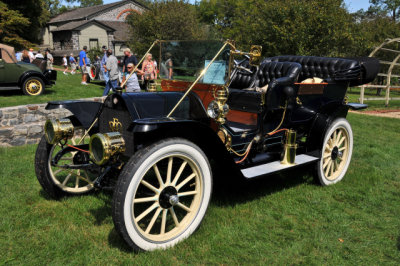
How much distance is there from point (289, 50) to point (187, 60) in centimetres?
1510

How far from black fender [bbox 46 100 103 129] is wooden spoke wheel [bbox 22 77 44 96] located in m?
8.50

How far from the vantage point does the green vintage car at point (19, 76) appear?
34.6ft

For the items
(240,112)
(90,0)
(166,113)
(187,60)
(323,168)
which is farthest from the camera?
(90,0)

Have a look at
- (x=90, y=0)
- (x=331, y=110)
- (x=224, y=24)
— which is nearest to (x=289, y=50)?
(x=331, y=110)

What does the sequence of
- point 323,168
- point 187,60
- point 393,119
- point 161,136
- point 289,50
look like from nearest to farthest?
1. point 161,136
2. point 187,60
3. point 323,168
4. point 393,119
5. point 289,50

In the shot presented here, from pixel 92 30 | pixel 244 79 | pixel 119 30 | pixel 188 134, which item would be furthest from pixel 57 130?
pixel 119 30

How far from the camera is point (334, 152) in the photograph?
14.2ft

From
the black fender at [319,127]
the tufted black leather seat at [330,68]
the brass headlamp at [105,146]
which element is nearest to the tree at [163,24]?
the tufted black leather seat at [330,68]

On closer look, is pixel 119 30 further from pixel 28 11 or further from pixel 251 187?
pixel 251 187

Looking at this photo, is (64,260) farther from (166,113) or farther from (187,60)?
(187,60)

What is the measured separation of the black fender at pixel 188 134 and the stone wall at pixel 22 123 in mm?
3763

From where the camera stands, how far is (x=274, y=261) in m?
2.63

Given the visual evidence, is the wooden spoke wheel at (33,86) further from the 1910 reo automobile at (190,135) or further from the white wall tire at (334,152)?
the white wall tire at (334,152)

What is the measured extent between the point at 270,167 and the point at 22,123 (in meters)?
5.00
